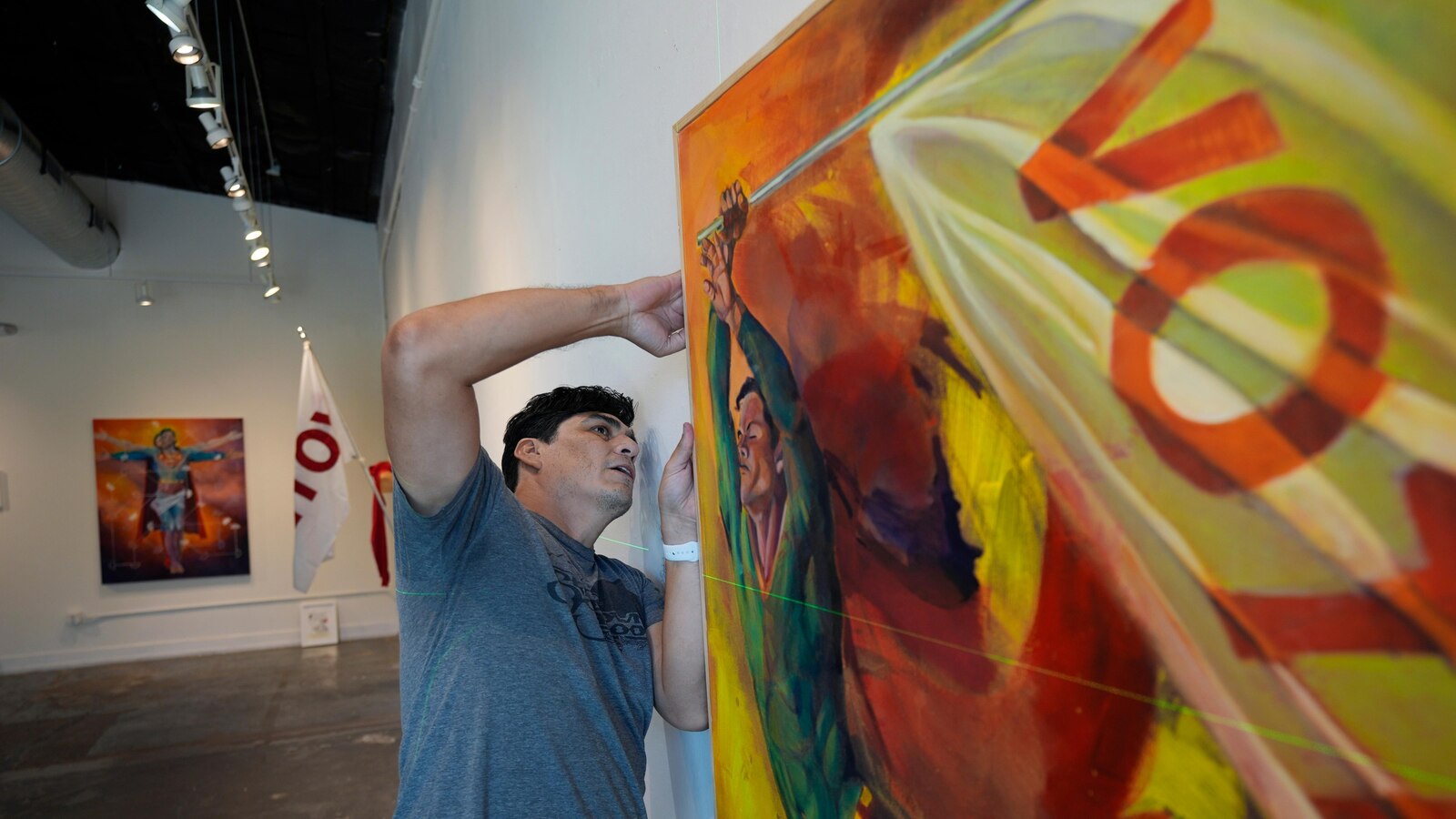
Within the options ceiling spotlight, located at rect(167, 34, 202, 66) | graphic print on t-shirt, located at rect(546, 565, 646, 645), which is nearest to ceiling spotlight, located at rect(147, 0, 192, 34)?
ceiling spotlight, located at rect(167, 34, 202, 66)

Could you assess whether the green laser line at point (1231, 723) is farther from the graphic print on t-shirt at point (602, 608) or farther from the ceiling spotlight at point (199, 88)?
the ceiling spotlight at point (199, 88)

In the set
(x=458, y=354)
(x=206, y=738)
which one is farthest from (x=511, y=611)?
(x=206, y=738)

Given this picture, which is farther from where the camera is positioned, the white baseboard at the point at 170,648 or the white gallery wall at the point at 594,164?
the white baseboard at the point at 170,648

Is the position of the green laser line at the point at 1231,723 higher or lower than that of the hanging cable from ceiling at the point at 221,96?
lower

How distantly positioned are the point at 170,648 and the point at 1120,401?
31.1 feet

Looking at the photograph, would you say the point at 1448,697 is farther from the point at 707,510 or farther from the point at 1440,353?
the point at 707,510

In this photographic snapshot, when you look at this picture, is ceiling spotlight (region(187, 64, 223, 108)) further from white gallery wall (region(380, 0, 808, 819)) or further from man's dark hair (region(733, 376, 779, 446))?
man's dark hair (region(733, 376, 779, 446))

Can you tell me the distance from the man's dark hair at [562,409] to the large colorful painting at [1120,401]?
2.44 ft

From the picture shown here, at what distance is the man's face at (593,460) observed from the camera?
154cm

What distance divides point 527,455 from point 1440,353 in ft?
4.68

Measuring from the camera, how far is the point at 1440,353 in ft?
1.24

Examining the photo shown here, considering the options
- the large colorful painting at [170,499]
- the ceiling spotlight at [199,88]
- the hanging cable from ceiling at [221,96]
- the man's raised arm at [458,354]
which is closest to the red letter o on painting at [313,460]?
the hanging cable from ceiling at [221,96]

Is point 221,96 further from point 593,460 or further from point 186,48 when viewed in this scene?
point 593,460

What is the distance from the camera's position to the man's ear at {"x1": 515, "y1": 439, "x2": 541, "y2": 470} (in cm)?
162
